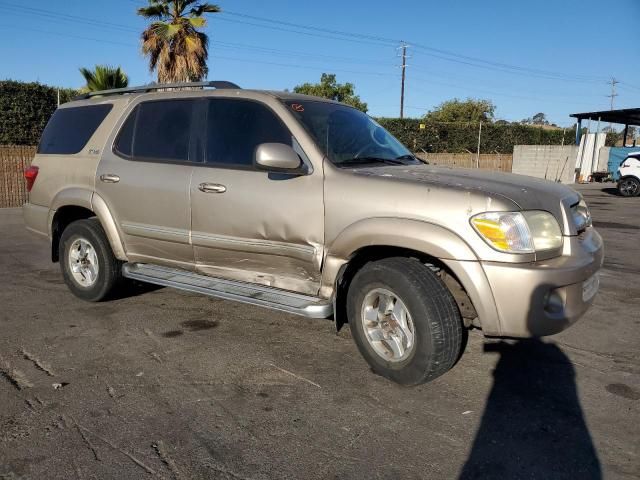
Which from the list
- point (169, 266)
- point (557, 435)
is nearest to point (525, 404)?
point (557, 435)

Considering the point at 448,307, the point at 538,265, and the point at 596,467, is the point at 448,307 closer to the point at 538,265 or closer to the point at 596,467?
the point at 538,265

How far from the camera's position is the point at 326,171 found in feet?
12.3

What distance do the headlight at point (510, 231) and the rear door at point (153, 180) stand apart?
2.38 m

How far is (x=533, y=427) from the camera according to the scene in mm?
3004

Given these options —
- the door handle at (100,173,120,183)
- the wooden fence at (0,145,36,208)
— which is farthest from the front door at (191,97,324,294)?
the wooden fence at (0,145,36,208)

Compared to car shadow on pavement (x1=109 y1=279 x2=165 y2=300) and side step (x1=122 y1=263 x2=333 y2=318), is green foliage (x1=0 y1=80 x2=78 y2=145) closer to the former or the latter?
car shadow on pavement (x1=109 y1=279 x2=165 y2=300)

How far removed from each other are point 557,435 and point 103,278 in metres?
4.03

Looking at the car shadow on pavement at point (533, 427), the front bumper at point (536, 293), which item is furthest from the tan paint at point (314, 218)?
the car shadow on pavement at point (533, 427)

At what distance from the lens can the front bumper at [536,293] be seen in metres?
3.04

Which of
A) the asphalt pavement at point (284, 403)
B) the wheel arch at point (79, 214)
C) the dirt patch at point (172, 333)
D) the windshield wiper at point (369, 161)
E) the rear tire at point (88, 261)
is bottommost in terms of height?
the dirt patch at point (172, 333)

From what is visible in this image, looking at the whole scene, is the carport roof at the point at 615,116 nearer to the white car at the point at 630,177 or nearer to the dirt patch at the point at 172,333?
the white car at the point at 630,177

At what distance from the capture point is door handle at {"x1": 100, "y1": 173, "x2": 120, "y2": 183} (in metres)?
4.84

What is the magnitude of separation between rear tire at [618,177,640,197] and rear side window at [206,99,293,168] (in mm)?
18920

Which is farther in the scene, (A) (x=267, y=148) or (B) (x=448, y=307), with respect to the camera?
(A) (x=267, y=148)
